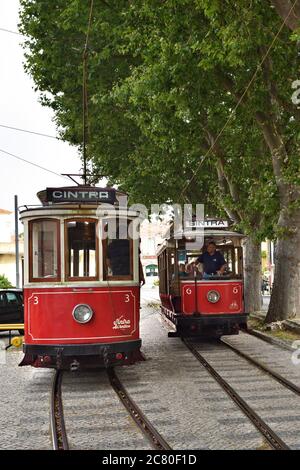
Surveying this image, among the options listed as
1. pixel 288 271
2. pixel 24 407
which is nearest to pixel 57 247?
pixel 24 407

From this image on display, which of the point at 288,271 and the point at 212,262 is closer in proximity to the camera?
the point at 212,262

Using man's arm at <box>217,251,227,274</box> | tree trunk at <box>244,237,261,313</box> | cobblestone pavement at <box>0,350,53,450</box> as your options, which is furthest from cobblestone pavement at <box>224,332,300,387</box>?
tree trunk at <box>244,237,261,313</box>

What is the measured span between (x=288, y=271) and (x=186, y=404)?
9.99 m

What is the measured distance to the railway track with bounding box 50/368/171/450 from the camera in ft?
24.1

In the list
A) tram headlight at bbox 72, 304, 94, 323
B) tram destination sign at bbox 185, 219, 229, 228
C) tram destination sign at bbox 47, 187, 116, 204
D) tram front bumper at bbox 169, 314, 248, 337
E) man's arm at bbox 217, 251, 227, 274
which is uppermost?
tram destination sign at bbox 47, 187, 116, 204

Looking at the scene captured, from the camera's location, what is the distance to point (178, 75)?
54.9 feet

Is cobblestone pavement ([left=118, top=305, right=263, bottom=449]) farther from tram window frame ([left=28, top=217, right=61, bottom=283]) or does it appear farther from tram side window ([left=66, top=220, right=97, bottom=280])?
tram window frame ([left=28, top=217, right=61, bottom=283])

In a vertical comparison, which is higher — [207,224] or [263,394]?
[207,224]

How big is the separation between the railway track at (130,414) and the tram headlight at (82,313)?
1164 mm

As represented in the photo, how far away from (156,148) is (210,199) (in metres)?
3.80

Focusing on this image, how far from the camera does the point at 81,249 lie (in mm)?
11328

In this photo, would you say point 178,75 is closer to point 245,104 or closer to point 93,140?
point 245,104

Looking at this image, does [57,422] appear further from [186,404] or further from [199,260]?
[199,260]

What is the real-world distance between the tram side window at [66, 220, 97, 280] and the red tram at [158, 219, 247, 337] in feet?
17.4
